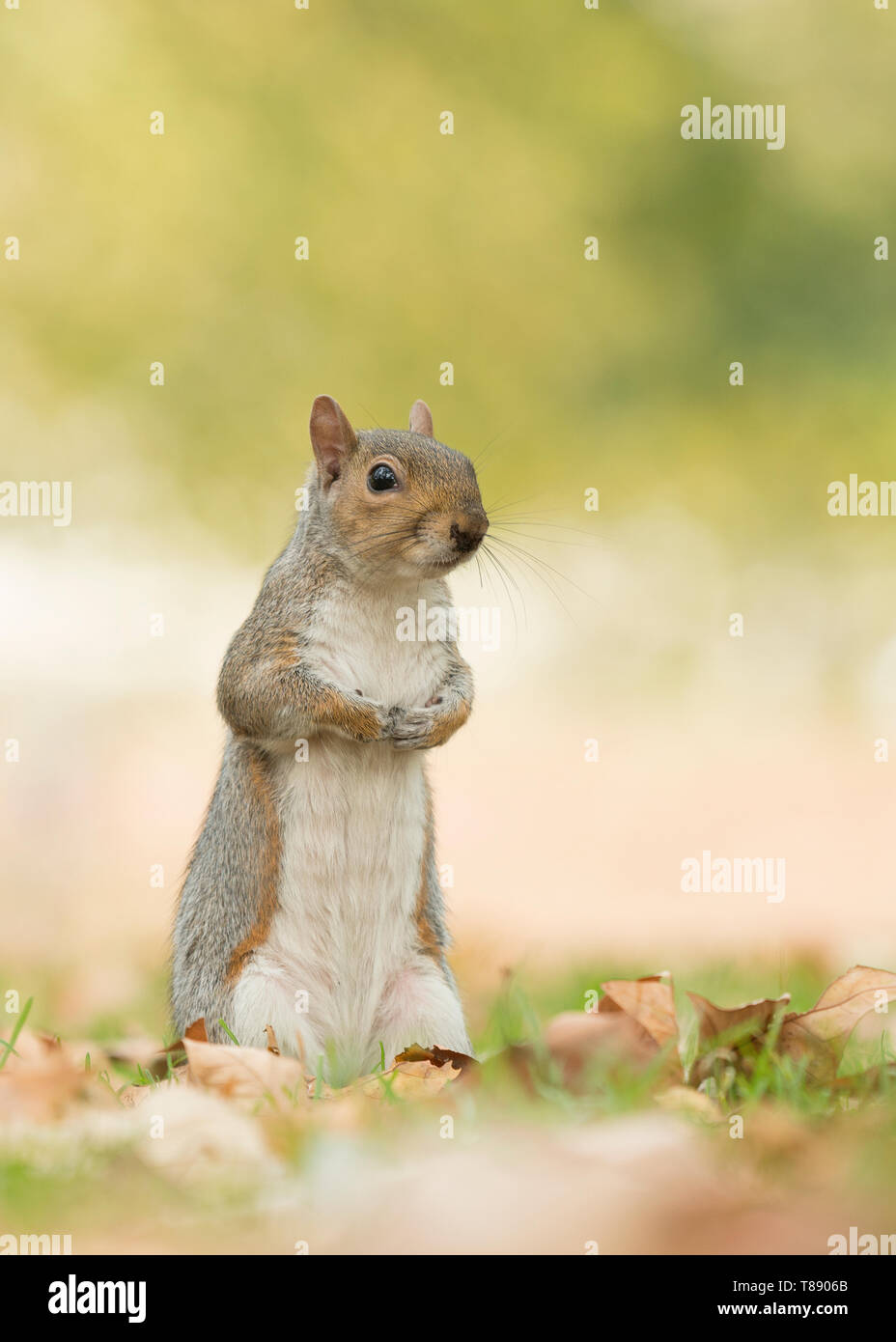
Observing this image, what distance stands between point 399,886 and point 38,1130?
1.51 meters

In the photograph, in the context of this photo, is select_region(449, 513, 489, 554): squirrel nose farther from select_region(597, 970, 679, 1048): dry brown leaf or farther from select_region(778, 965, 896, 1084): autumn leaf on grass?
select_region(778, 965, 896, 1084): autumn leaf on grass

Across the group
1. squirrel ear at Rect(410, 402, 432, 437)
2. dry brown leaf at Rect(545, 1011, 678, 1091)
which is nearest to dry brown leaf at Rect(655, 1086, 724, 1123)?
dry brown leaf at Rect(545, 1011, 678, 1091)

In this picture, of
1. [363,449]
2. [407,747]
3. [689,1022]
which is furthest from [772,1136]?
[363,449]

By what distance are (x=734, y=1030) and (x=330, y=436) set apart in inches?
88.0

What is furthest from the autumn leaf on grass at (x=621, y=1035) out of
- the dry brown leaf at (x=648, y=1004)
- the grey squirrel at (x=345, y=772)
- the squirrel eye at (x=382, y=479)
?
the squirrel eye at (x=382, y=479)

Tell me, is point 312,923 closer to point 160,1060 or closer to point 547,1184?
point 160,1060

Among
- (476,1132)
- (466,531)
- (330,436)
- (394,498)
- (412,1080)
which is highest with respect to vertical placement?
(330,436)

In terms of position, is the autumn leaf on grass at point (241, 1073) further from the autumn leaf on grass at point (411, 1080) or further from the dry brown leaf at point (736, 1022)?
the dry brown leaf at point (736, 1022)

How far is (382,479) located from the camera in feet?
15.3

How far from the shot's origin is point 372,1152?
119 inches

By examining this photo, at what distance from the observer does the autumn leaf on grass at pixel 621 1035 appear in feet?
12.8

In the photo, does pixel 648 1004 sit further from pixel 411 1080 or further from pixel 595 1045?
pixel 411 1080

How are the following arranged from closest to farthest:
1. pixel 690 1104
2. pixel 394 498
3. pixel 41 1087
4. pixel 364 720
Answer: pixel 690 1104, pixel 41 1087, pixel 364 720, pixel 394 498

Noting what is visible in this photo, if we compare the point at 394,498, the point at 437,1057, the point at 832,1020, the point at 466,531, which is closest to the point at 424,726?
the point at 466,531
